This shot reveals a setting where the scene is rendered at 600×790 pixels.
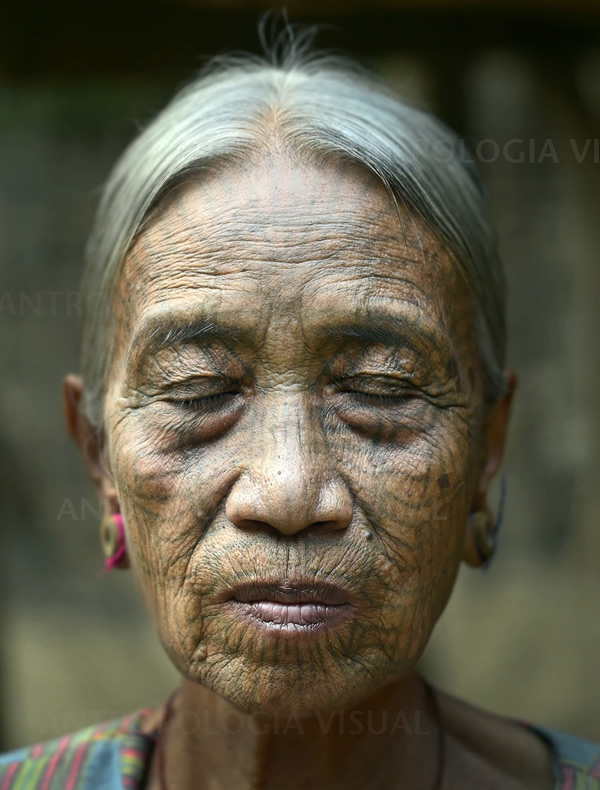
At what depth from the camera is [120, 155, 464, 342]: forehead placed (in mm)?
1716

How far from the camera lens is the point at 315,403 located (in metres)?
1.71

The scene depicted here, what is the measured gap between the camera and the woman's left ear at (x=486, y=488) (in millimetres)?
2092

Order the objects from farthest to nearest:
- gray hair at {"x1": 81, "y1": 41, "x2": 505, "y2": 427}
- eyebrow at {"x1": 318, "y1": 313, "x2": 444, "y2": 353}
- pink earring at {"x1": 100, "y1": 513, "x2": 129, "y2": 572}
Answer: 1. pink earring at {"x1": 100, "y1": 513, "x2": 129, "y2": 572}
2. gray hair at {"x1": 81, "y1": 41, "x2": 505, "y2": 427}
3. eyebrow at {"x1": 318, "y1": 313, "x2": 444, "y2": 353}

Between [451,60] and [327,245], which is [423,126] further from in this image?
[451,60]

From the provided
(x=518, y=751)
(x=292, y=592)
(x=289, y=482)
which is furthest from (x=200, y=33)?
(x=518, y=751)

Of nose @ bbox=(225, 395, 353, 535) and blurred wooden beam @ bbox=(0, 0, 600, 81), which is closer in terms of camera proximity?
nose @ bbox=(225, 395, 353, 535)

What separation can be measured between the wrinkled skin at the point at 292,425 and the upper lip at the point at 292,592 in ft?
0.06

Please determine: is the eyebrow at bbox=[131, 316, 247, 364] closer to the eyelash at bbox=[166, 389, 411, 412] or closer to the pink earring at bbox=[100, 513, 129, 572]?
the eyelash at bbox=[166, 389, 411, 412]

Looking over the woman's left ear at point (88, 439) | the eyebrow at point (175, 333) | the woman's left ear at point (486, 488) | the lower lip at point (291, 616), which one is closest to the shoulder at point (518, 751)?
the woman's left ear at point (486, 488)

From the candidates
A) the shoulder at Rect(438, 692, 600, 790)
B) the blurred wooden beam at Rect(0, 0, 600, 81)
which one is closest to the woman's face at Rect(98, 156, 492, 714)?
the shoulder at Rect(438, 692, 600, 790)

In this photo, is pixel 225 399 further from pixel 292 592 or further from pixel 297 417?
pixel 292 592

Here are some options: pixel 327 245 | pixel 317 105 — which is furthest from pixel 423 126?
pixel 327 245

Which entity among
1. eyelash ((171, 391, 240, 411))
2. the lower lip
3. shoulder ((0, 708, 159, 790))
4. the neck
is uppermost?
eyelash ((171, 391, 240, 411))

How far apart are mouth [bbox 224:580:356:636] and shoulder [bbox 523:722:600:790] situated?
2.69 ft
